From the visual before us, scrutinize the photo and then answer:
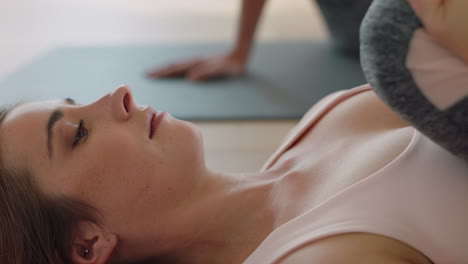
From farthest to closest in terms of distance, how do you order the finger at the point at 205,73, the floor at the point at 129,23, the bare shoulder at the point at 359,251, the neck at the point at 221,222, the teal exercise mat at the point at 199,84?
the floor at the point at 129,23 < the finger at the point at 205,73 < the teal exercise mat at the point at 199,84 < the neck at the point at 221,222 < the bare shoulder at the point at 359,251

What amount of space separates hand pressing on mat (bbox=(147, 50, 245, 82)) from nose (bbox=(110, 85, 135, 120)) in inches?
56.4

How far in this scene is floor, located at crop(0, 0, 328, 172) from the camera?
2.99 meters

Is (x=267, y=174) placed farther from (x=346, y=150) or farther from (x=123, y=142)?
(x=123, y=142)

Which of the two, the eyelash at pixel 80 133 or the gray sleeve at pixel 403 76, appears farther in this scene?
the eyelash at pixel 80 133

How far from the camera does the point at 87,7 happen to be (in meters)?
3.61

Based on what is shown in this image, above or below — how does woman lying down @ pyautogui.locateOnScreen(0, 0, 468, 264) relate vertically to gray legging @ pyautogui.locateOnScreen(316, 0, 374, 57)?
above

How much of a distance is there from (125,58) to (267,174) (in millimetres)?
1774

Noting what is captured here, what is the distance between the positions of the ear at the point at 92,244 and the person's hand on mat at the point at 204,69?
1536mm

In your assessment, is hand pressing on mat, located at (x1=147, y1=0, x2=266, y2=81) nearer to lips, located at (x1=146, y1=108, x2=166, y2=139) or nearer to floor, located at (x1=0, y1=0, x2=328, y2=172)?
floor, located at (x1=0, y1=0, x2=328, y2=172)

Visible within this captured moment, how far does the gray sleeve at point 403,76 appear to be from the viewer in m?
0.70

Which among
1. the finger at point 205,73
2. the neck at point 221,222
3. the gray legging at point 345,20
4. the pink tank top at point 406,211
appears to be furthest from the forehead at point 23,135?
the gray legging at point 345,20

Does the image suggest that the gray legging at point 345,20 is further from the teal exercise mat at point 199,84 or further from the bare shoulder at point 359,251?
the bare shoulder at point 359,251

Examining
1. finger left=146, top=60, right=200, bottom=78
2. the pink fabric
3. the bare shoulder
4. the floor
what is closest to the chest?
the bare shoulder

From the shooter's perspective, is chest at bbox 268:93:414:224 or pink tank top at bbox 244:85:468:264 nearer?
pink tank top at bbox 244:85:468:264
